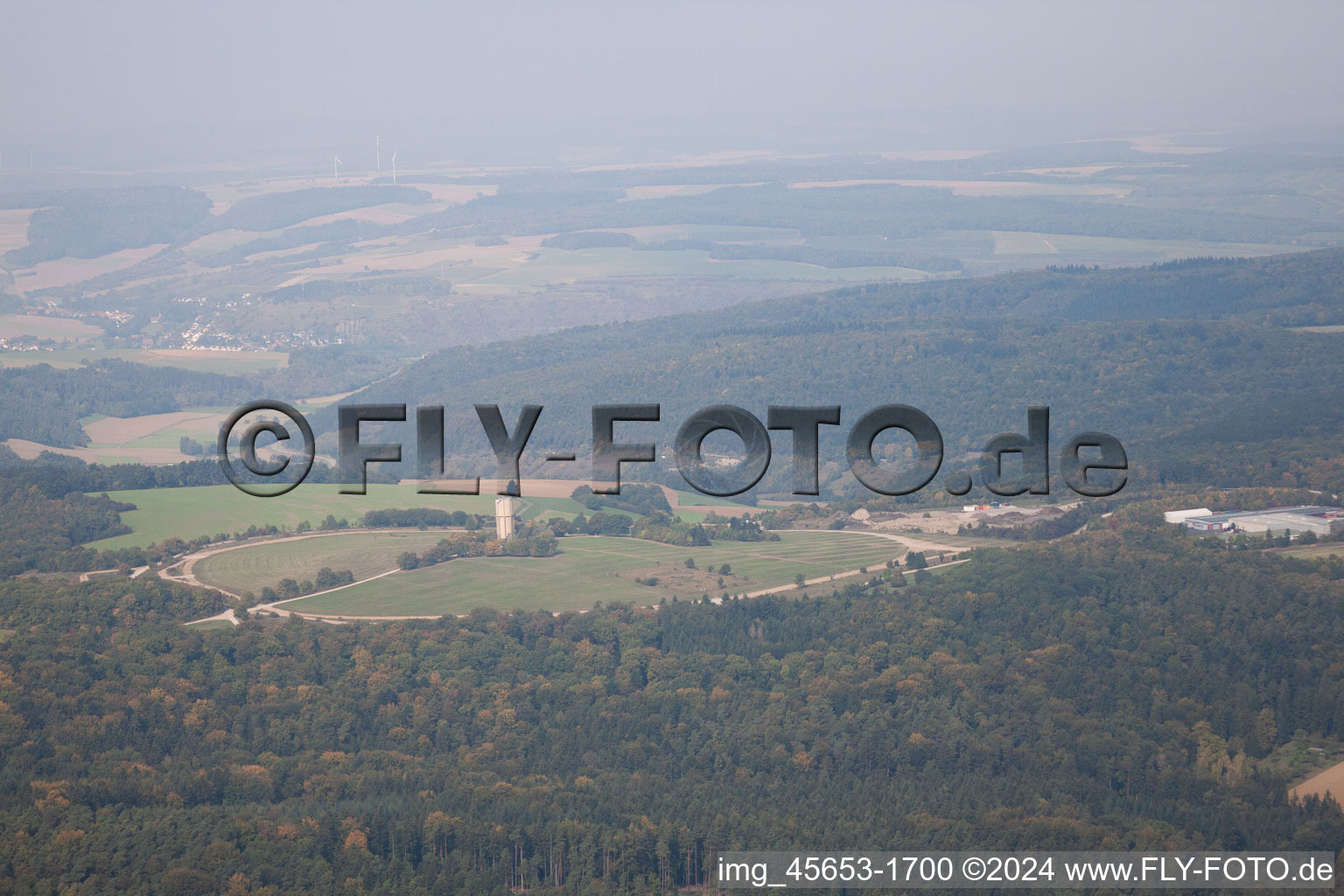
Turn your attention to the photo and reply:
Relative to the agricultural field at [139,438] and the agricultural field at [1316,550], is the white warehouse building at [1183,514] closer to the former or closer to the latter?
the agricultural field at [1316,550]

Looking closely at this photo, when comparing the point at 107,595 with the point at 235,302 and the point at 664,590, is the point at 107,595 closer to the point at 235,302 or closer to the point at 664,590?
the point at 664,590

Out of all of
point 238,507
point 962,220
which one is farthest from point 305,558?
point 962,220

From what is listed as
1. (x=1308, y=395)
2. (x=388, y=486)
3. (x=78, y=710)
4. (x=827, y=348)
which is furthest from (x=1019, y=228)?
(x=78, y=710)

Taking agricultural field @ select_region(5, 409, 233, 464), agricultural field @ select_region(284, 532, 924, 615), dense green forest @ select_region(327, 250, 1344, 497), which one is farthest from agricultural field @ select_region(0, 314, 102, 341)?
agricultural field @ select_region(284, 532, 924, 615)

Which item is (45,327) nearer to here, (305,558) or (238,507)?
(238,507)

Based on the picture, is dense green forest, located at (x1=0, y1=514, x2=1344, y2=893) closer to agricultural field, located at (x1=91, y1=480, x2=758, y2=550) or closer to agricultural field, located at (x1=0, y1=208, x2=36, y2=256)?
agricultural field, located at (x1=91, y1=480, x2=758, y2=550)

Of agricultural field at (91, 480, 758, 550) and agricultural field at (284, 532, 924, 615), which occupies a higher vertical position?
agricultural field at (91, 480, 758, 550)
